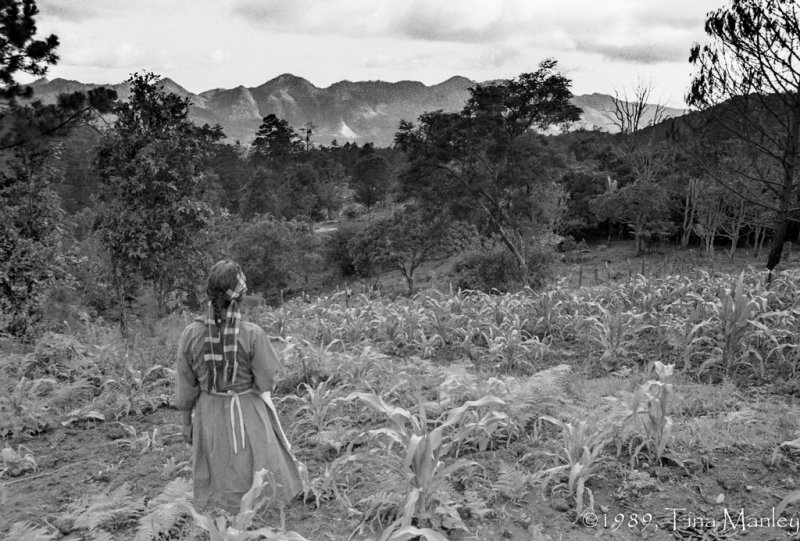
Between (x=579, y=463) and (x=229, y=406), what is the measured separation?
2.20 m

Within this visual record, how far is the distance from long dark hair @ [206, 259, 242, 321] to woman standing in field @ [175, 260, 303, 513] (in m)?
0.02

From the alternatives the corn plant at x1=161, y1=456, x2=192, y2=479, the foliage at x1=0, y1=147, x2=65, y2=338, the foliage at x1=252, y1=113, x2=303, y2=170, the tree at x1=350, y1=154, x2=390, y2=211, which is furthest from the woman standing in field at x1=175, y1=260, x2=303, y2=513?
the foliage at x1=252, y1=113, x2=303, y2=170

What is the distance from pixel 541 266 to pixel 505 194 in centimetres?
355

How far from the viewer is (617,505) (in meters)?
3.14

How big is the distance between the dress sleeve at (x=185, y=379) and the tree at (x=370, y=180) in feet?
171

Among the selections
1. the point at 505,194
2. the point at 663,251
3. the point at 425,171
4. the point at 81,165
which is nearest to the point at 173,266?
the point at 425,171

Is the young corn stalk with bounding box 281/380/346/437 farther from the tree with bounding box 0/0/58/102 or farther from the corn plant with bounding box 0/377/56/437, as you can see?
the tree with bounding box 0/0/58/102

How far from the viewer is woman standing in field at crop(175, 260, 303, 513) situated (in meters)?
3.18

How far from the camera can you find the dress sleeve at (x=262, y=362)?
128 inches

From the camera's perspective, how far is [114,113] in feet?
39.6

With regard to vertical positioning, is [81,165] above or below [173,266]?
above

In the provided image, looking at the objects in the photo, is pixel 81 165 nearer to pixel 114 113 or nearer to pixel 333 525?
pixel 114 113

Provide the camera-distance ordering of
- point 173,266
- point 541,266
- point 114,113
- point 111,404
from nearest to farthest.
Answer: point 111,404, point 114,113, point 173,266, point 541,266

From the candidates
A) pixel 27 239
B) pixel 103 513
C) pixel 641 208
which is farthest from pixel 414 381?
pixel 641 208
